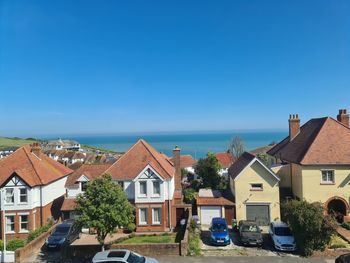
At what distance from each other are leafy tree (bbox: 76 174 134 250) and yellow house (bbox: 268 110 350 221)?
20.3 m

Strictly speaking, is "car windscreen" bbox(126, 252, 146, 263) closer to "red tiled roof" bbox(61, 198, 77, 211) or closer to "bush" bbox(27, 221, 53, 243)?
"bush" bbox(27, 221, 53, 243)

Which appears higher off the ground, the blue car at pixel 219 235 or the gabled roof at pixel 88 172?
the gabled roof at pixel 88 172

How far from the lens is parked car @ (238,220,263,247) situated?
28.8 meters

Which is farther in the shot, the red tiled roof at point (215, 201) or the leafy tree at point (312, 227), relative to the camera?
→ the red tiled roof at point (215, 201)

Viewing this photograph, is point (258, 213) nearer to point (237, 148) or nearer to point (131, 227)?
point (131, 227)

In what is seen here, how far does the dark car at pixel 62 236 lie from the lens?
29.6 meters

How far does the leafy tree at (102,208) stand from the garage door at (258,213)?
15.2m

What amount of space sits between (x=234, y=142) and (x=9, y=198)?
7064 cm

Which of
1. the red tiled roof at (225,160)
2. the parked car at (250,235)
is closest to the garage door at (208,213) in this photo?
the parked car at (250,235)

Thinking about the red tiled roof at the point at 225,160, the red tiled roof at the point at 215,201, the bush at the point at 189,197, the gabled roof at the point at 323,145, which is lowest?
the bush at the point at 189,197

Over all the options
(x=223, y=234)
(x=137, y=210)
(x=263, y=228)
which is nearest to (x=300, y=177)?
(x=263, y=228)

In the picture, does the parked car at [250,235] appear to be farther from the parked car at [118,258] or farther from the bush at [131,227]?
→ the bush at [131,227]

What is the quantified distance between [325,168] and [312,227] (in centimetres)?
1181

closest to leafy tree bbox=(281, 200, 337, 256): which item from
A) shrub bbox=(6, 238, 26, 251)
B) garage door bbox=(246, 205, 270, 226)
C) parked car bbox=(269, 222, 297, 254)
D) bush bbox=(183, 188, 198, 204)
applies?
parked car bbox=(269, 222, 297, 254)
